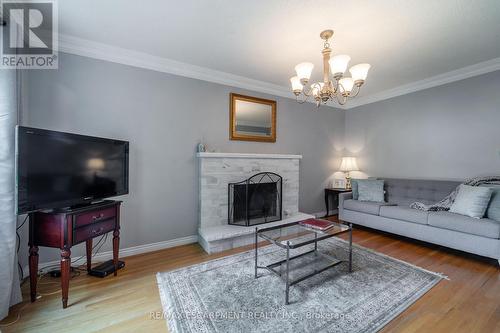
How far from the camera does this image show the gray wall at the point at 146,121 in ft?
7.32

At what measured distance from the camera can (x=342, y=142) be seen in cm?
466

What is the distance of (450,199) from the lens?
288 centimetres

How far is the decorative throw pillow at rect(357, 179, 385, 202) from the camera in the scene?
11.6ft

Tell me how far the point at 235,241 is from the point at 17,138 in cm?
231

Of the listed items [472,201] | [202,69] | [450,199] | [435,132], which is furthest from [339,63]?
[435,132]

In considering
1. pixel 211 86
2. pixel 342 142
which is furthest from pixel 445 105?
pixel 211 86

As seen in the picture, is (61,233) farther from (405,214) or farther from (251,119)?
(405,214)

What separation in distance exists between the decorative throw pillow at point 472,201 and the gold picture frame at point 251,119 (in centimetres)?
260

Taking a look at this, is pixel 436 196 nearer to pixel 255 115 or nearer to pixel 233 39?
pixel 255 115

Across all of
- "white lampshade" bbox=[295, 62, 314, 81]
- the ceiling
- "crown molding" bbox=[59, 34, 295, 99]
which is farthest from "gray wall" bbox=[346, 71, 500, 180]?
"white lampshade" bbox=[295, 62, 314, 81]

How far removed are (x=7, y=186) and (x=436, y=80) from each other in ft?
17.1

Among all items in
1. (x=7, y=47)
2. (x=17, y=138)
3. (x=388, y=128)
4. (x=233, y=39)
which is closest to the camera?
(x=17, y=138)

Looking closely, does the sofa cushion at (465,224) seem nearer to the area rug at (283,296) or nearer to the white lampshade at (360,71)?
the area rug at (283,296)

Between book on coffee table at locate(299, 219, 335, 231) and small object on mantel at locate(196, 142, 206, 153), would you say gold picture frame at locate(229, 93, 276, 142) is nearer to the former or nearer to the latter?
small object on mantel at locate(196, 142, 206, 153)
